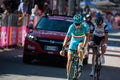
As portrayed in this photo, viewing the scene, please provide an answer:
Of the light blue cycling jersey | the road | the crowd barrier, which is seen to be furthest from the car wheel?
the light blue cycling jersey

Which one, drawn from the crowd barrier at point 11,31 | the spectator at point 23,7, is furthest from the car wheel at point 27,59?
the spectator at point 23,7

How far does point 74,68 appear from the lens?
10836 millimetres

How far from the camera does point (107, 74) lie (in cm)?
1568

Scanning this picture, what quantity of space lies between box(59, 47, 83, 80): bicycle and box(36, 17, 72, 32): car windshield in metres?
6.09

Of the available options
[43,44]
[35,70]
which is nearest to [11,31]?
[43,44]

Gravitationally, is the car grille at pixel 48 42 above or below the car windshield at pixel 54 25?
below

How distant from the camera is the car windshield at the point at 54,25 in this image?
673 inches

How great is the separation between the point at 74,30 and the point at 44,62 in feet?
21.3

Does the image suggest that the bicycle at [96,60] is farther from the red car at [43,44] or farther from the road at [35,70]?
the red car at [43,44]

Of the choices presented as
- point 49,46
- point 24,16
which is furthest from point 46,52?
point 24,16

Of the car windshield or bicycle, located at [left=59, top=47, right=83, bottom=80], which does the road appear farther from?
bicycle, located at [left=59, top=47, right=83, bottom=80]

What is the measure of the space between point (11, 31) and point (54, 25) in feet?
14.0

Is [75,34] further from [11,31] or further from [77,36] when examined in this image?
[11,31]

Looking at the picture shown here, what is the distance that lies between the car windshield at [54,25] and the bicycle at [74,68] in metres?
6.09
